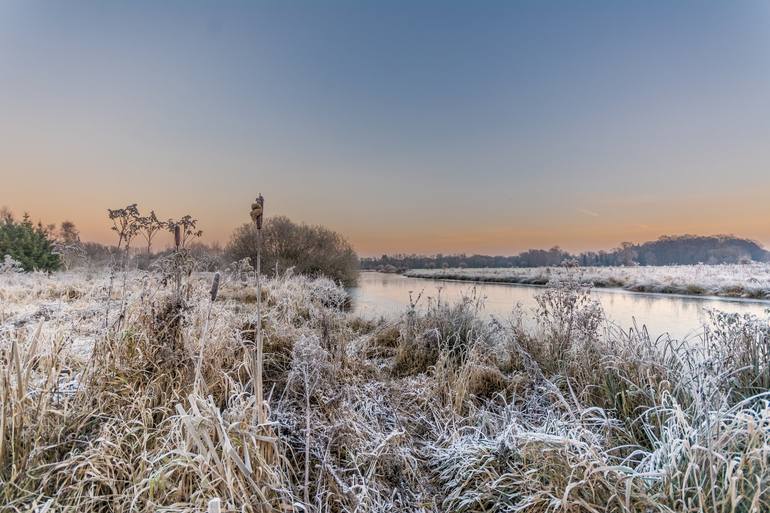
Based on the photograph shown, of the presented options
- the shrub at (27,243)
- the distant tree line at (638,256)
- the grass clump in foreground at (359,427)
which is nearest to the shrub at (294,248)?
the distant tree line at (638,256)

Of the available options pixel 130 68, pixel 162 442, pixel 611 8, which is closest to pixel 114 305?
pixel 162 442

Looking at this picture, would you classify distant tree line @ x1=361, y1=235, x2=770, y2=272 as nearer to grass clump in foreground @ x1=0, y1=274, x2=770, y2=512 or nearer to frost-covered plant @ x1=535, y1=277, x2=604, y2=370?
frost-covered plant @ x1=535, y1=277, x2=604, y2=370

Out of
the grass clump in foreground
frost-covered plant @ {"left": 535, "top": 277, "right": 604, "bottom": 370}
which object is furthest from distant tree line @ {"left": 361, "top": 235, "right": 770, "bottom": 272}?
the grass clump in foreground

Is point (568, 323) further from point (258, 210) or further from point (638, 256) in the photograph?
point (638, 256)

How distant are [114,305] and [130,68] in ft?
18.0

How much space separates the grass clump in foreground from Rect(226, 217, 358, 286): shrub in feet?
40.3

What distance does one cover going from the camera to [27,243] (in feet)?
58.9

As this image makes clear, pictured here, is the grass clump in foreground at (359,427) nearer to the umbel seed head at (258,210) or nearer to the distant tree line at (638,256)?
the umbel seed head at (258,210)

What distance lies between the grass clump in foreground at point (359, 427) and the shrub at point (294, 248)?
12.3m

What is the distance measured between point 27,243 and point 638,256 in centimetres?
4750

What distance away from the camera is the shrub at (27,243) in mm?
16547

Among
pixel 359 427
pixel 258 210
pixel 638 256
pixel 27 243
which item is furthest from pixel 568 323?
pixel 638 256

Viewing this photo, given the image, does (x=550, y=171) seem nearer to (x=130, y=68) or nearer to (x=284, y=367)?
(x=284, y=367)

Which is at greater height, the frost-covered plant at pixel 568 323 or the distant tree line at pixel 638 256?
the distant tree line at pixel 638 256
